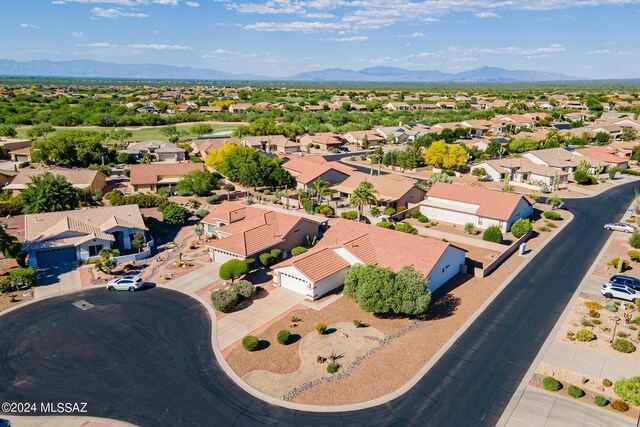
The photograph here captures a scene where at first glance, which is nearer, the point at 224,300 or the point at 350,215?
the point at 224,300

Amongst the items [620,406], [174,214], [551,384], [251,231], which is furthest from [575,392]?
[174,214]

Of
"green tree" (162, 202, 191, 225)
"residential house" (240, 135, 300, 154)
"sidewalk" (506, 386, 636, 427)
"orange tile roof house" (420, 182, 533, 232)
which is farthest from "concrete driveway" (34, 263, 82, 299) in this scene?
"residential house" (240, 135, 300, 154)

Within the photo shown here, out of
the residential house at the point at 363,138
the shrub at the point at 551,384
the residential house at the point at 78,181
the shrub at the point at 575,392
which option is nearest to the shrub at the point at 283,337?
the shrub at the point at 551,384

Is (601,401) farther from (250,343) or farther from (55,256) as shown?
(55,256)

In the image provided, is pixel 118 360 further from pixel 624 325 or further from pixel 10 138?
pixel 10 138

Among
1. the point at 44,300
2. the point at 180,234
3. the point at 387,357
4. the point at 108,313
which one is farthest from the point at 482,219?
the point at 44,300

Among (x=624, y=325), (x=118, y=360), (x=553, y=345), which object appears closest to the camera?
(x=118, y=360)

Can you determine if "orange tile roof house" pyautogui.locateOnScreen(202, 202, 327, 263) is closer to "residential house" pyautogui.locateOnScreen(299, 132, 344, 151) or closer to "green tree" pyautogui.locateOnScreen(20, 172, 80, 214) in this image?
"green tree" pyautogui.locateOnScreen(20, 172, 80, 214)
